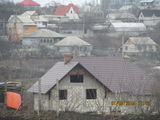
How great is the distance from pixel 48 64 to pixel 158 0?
3945 cm

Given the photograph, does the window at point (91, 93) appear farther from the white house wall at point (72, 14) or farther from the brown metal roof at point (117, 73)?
the white house wall at point (72, 14)

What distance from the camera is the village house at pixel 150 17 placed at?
50.7 metres

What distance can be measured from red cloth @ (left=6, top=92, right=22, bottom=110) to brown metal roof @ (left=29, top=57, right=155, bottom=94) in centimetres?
253

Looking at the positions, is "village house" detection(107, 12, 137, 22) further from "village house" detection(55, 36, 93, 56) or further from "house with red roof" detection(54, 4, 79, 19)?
"village house" detection(55, 36, 93, 56)

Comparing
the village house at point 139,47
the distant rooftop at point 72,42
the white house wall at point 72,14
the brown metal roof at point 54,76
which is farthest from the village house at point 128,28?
the brown metal roof at point 54,76

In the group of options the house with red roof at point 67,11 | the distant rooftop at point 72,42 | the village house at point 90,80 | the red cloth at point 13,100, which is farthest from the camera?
the house with red roof at point 67,11

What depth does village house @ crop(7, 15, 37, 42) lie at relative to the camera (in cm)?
4380

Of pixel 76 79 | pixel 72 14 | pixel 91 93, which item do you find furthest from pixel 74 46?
pixel 91 93

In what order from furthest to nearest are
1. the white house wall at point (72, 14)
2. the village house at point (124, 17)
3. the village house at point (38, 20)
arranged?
the white house wall at point (72, 14) → the village house at point (124, 17) → the village house at point (38, 20)

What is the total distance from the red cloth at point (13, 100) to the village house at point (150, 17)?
38.6m

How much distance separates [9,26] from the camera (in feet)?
147

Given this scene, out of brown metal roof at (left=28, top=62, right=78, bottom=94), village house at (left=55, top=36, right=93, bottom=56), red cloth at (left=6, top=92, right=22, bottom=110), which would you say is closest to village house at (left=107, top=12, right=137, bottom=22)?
village house at (left=55, top=36, right=93, bottom=56)

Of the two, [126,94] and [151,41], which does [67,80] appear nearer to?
[126,94]

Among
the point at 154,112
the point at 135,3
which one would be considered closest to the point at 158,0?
the point at 135,3
